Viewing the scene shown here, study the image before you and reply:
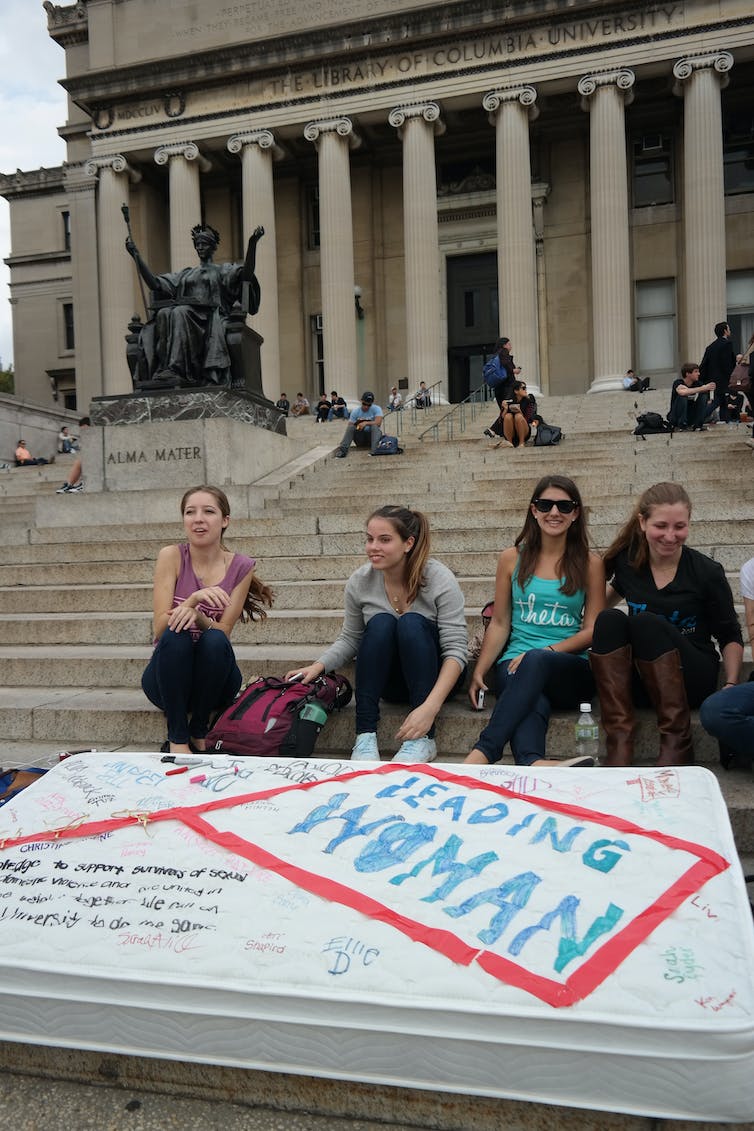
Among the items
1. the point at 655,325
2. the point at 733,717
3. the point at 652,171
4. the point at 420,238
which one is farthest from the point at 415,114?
the point at 733,717

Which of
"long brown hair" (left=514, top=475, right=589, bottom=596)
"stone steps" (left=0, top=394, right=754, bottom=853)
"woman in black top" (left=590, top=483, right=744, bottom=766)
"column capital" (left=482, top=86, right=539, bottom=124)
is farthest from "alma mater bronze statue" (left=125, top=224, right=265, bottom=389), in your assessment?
"column capital" (left=482, top=86, right=539, bottom=124)

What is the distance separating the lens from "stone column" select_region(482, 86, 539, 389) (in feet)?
73.6

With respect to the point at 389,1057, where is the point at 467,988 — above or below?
above

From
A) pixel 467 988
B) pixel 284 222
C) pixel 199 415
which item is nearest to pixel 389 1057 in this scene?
pixel 467 988

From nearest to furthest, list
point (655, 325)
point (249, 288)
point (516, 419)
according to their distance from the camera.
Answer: point (249, 288) → point (516, 419) → point (655, 325)

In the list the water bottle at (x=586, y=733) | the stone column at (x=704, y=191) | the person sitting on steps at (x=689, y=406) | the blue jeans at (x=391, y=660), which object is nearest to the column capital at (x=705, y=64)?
the stone column at (x=704, y=191)

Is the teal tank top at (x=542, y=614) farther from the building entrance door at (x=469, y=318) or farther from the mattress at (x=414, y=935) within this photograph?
the building entrance door at (x=469, y=318)

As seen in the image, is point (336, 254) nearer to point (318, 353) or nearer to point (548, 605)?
point (318, 353)

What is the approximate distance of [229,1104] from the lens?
1.98 m

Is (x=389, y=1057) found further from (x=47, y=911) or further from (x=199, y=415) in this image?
(x=199, y=415)

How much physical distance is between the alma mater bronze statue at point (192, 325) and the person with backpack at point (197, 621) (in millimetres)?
6308

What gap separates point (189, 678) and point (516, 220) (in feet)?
70.3

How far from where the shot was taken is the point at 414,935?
6.55 feet

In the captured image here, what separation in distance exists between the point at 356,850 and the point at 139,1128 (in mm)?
796
